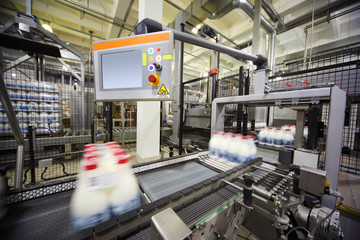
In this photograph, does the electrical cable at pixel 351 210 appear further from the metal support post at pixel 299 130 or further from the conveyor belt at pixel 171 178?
the conveyor belt at pixel 171 178

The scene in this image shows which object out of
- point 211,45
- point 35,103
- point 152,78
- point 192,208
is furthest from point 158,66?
point 35,103

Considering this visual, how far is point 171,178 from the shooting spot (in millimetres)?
918

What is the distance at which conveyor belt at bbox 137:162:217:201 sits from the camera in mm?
770

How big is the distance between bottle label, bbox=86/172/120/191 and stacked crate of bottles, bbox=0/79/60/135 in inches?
129

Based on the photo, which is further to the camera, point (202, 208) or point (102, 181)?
point (202, 208)

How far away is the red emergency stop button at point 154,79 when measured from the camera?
0.93 m

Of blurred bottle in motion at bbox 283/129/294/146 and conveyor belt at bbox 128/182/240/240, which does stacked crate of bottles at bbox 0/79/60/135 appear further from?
blurred bottle in motion at bbox 283/129/294/146

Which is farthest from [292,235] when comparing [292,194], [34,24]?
[34,24]

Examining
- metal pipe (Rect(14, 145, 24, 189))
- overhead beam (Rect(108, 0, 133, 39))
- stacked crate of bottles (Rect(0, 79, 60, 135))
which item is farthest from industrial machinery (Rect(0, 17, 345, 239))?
overhead beam (Rect(108, 0, 133, 39))

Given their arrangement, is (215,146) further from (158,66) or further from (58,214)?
(58,214)

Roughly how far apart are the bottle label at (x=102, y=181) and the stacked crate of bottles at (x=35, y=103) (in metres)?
3.28

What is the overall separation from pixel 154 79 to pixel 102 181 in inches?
27.5

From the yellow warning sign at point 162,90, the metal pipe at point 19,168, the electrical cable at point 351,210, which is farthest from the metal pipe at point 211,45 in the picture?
the electrical cable at point 351,210

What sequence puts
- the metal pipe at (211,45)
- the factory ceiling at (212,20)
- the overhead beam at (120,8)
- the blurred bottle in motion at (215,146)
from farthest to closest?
the factory ceiling at (212,20) < the overhead beam at (120,8) < the blurred bottle in motion at (215,146) < the metal pipe at (211,45)
